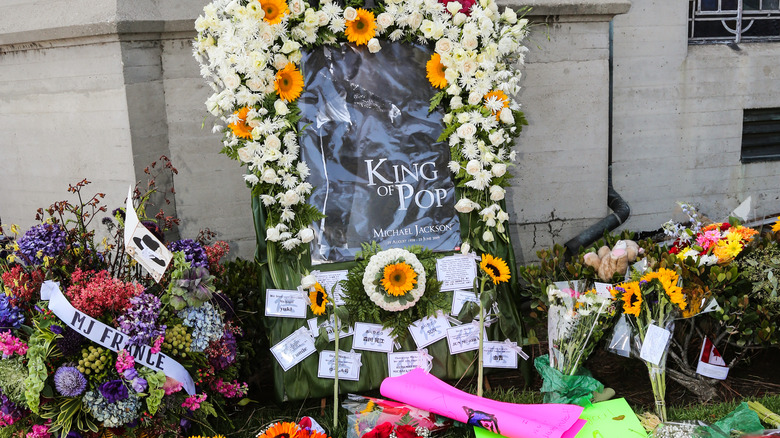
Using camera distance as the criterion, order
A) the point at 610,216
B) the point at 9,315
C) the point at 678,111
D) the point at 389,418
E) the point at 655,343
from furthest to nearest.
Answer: the point at 678,111 < the point at 610,216 < the point at 655,343 < the point at 389,418 < the point at 9,315

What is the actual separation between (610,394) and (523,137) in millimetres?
2002

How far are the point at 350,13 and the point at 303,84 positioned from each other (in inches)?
15.3

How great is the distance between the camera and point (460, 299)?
3.24 metres

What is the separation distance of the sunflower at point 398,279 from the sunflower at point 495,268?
0.33 metres

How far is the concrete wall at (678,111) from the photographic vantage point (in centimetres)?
486

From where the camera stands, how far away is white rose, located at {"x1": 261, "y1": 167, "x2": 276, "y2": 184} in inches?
119

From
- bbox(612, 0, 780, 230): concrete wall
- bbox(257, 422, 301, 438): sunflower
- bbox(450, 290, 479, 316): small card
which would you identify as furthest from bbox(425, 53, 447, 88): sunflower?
bbox(612, 0, 780, 230): concrete wall

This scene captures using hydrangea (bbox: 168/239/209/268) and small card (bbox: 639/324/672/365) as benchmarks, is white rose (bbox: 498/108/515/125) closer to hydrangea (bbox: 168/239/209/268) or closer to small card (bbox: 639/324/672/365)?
small card (bbox: 639/324/672/365)

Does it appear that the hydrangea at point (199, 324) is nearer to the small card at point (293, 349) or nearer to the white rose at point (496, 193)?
the small card at point (293, 349)

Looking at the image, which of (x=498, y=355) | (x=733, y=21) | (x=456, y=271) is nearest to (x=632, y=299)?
(x=498, y=355)

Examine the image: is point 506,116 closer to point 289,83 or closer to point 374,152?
A: point 374,152

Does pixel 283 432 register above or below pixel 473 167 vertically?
below

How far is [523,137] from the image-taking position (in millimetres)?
4453

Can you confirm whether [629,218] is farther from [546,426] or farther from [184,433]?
[184,433]
